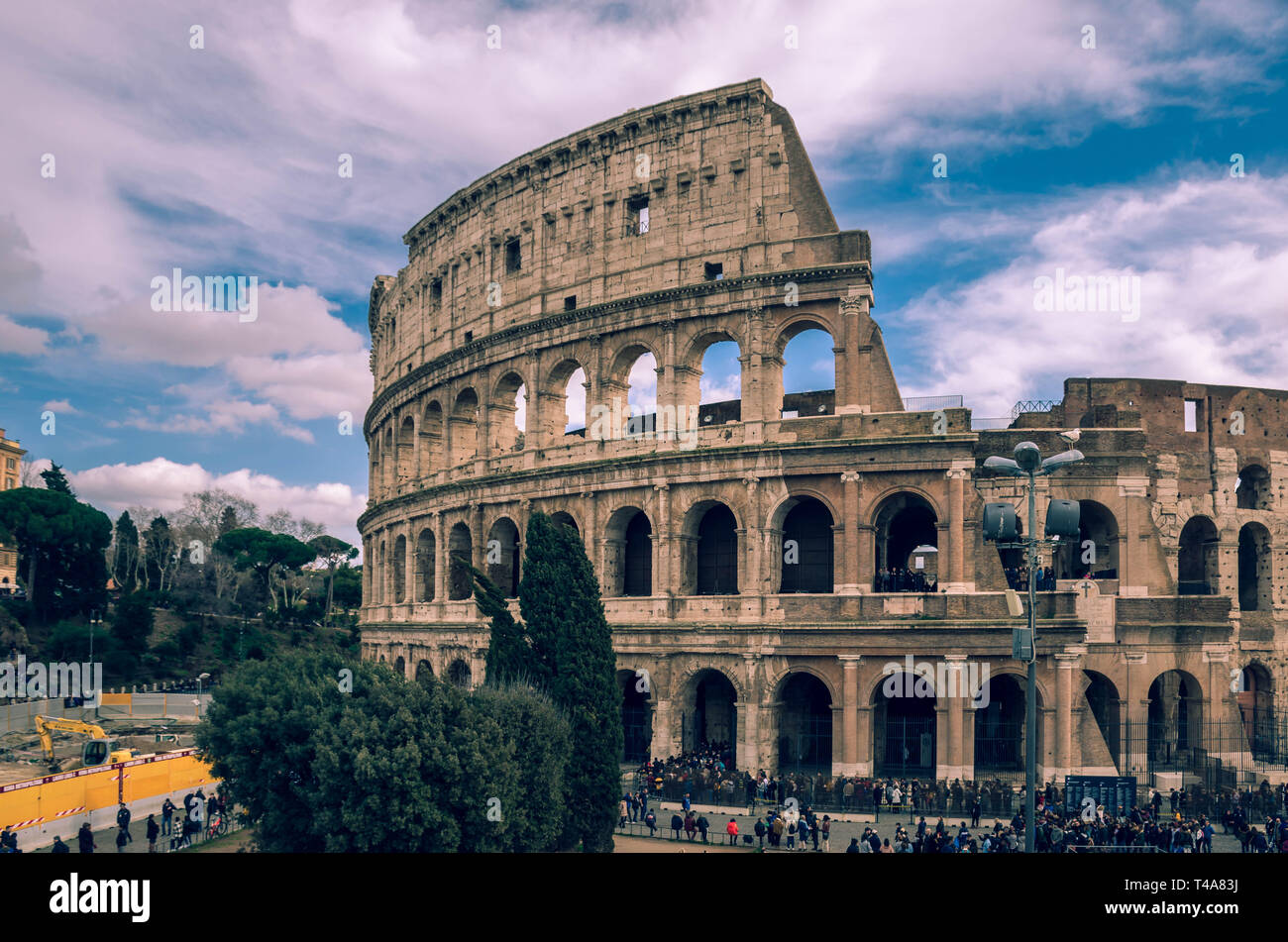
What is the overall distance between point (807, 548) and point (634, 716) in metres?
7.70

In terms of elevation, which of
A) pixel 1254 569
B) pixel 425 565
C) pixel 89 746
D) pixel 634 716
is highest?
pixel 425 565

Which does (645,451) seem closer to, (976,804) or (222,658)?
(976,804)

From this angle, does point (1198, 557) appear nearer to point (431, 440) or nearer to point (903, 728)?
point (903, 728)

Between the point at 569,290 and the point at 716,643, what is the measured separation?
13.0 m

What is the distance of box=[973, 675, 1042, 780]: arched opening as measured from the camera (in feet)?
89.3

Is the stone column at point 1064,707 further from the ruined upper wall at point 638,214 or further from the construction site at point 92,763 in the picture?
the construction site at point 92,763

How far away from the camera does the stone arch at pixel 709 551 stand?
1172 inches

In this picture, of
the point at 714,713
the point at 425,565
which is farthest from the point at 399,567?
the point at 714,713

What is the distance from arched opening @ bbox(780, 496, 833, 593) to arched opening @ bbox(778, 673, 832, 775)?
276 centimetres

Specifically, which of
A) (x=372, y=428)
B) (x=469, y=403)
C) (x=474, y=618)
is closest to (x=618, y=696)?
(x=474, y=618)

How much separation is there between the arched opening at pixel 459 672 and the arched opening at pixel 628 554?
24.4 feet

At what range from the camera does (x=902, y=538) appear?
31.6m

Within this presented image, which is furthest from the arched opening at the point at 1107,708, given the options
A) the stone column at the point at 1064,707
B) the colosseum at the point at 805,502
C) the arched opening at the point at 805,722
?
the arched opening at the point at 805,722

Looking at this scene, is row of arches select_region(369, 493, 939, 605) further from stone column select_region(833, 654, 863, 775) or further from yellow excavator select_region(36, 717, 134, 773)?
yellow excavator select_region(36, 717, 134, 773)
